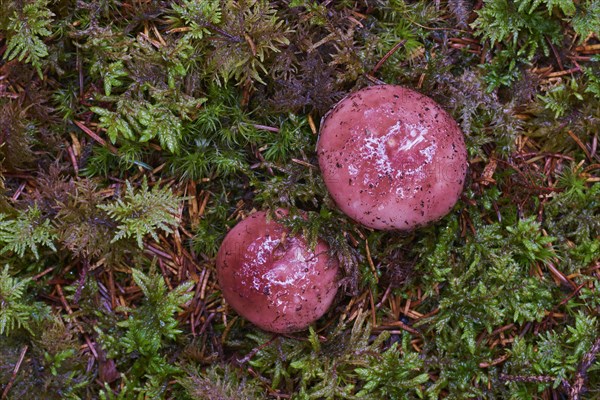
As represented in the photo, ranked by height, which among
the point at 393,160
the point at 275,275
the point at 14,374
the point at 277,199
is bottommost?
the point at 14,374

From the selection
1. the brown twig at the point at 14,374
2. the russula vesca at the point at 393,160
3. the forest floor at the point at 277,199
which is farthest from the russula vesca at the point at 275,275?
the brown twig at the point at 14,374

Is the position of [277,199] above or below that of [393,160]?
below

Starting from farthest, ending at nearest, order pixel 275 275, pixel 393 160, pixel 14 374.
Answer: pixel 14 374, pixel 275 275, pixel 393 160

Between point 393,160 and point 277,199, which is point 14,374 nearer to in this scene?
point 277,199

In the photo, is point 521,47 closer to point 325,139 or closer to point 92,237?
point 325,139

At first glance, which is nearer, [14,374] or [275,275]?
[275,275]

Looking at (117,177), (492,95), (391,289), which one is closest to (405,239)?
(391,289)

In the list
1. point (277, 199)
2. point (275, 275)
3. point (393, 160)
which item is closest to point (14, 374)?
point (275, 275)
